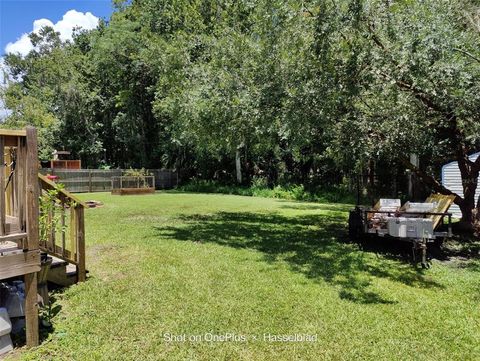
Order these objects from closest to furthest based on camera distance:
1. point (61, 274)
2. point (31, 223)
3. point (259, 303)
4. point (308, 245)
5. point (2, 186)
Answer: point (2, 186) < point (31, 223) < point (259, 303) < point (61, 274) < point (308, 245)

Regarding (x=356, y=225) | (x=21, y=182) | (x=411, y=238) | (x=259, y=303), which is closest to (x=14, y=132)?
(x=21, y=182)

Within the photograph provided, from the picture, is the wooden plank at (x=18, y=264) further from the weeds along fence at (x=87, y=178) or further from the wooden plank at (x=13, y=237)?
the weeds along fence at (x=87, y=178)

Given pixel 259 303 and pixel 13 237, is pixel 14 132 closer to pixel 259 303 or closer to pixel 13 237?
pixel 13 237

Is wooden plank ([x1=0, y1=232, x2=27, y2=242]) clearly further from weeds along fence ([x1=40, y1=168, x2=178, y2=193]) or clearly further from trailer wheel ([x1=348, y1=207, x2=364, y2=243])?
weeds along fence ([x1=40, y1=168, x2=178, y2=193])

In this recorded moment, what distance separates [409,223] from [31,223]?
5.24m

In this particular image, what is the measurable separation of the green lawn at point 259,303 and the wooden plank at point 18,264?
652mm

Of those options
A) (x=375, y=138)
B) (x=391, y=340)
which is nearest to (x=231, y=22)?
(x=375, y=138)

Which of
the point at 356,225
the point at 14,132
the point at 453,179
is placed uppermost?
the point at 14,132

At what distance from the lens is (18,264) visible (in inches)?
126

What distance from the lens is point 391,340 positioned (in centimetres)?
343

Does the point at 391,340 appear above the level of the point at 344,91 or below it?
below

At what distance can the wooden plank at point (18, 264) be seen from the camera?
3.12 meters

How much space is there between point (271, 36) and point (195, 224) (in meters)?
4.89

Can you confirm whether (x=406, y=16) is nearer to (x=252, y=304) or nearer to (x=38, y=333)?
(x=252, y=304)
